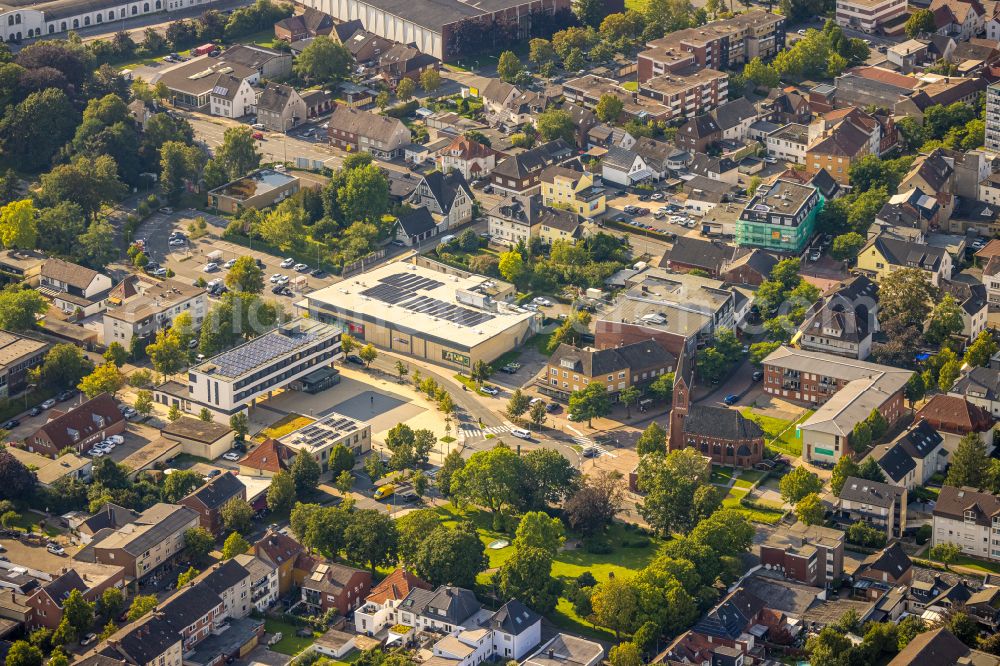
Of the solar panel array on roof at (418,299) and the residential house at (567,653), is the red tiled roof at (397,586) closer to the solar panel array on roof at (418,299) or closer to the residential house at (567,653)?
the residential house at (567,653)

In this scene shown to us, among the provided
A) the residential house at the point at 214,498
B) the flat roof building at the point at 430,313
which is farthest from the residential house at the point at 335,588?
the flat roof building at the point at 430,313

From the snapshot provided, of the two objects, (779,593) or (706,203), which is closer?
(779,593)

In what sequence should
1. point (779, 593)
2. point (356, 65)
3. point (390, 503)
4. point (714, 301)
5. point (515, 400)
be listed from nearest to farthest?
point (779, 593) < point (390, 503) < point (515, 400) < point (714, 301) < point (356, 65)

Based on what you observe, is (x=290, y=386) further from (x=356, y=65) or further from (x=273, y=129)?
(x=356, y=65)

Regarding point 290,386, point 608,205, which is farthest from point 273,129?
point 290,386

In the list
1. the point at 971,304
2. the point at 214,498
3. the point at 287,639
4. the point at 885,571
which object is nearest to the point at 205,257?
the point at 214,498

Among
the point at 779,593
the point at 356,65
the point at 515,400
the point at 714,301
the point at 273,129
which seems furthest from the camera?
the point at 356,65

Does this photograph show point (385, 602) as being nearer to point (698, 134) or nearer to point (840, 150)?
point (840, 150)
